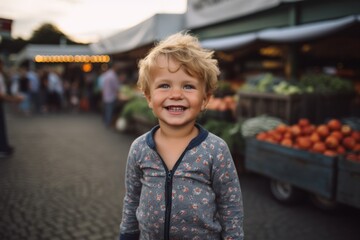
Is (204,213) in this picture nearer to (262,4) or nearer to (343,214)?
(343,214)

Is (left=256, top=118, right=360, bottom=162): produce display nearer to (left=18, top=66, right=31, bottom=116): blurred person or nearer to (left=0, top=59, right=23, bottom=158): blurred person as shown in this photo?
(left=0, top=59, right=23, bottom=158): blurred person

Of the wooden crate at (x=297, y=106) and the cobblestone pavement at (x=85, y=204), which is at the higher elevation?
the wooden crate at (x=297, y=106)

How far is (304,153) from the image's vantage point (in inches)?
171

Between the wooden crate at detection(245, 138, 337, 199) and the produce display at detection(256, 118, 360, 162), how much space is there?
0.14 meters

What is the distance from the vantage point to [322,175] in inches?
160

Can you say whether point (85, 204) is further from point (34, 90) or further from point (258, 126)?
point (34, 90)

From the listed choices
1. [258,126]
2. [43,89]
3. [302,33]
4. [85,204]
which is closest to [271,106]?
[258,126]

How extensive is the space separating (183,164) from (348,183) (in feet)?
8.96

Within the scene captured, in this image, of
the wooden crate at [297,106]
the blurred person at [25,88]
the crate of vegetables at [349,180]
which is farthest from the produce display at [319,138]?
the blurred person at [25,88]

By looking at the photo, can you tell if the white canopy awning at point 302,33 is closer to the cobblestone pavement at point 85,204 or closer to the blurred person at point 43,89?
the cobblestone pavement at point 85,204

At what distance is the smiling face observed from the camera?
68.0 inches

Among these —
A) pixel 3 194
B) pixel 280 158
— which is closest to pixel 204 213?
pixel 280 158

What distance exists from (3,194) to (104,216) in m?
1.84

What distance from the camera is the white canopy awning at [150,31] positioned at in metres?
9.20
